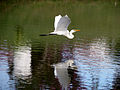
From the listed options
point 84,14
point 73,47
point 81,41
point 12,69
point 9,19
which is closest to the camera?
point 12,69

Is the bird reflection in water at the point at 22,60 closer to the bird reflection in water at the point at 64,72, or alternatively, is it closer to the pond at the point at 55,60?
the pond at the point at 55,60

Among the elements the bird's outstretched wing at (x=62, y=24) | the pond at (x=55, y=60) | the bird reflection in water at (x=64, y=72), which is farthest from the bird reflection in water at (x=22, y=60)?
the bird's outstretched wing at (x=62, y=24)

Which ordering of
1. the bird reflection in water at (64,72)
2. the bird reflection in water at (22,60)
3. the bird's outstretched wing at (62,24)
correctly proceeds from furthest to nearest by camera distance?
1. the bird's outstretched wing at (62,24)
2. the bird reflection in water at (22,60)
3. the bird reflection in water at (64,72)

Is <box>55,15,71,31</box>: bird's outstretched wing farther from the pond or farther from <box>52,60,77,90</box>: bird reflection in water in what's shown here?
<box>52,60,77,90</box>: bird reflection in water

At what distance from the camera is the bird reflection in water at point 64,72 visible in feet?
35.4

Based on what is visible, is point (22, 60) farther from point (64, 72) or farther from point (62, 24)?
point (64, 72)

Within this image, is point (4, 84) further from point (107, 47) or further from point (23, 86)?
point (107, 47)

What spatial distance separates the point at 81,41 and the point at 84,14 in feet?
56.0

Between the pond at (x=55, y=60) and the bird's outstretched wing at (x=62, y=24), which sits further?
the bird's outstretched wing at (x=62, y=24)

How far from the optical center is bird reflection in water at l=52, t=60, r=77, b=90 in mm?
10793

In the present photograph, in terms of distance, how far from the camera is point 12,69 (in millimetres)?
12125

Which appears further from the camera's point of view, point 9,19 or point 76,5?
point 76,5

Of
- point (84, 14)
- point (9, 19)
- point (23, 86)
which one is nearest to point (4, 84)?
point (23, 86)

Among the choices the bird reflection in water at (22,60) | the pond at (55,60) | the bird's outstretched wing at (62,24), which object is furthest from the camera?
the bird's outstretched wing at (62,24)
